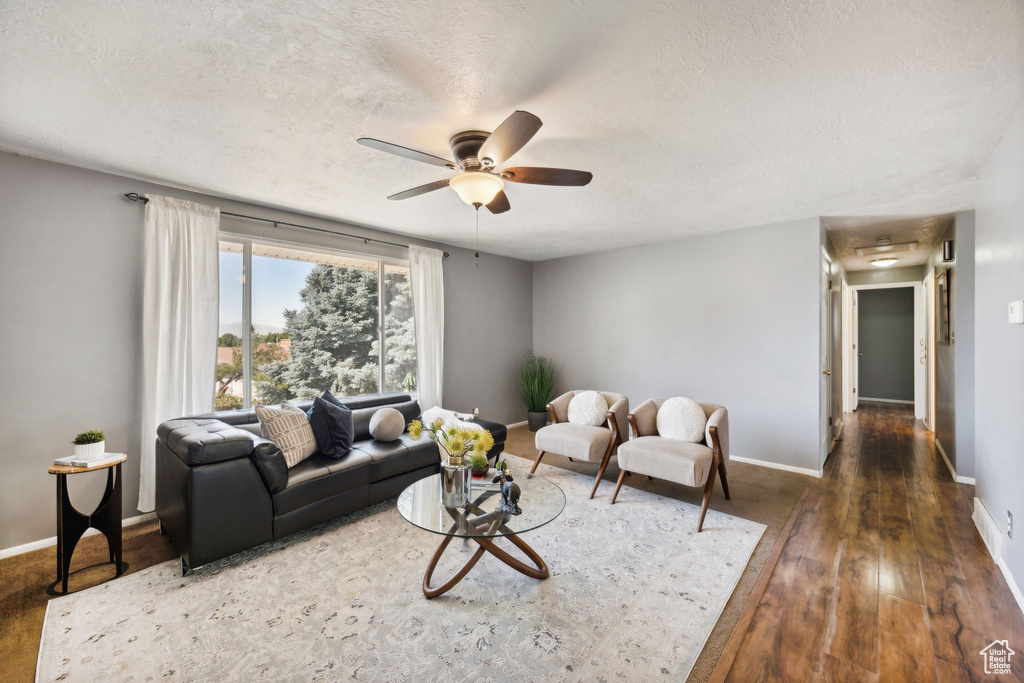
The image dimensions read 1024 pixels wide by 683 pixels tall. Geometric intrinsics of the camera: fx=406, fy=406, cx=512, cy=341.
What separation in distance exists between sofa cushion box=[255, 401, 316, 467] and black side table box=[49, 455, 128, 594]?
2.44ft

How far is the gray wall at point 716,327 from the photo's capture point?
13.1 ft

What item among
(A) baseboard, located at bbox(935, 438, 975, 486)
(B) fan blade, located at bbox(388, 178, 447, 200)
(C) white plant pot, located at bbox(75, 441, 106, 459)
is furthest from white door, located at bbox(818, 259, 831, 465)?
(C) white plant pot, located at bbox(75, 441, 106, 459)

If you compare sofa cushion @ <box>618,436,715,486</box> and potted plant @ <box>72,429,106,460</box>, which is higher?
potted plant @ <box>72,429,106,460</box>

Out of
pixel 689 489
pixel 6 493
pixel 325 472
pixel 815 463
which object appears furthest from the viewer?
pixel 815 463

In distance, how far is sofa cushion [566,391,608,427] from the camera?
3844 millimetres

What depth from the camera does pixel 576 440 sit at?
350 centimetres

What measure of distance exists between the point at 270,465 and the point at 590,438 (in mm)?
2362

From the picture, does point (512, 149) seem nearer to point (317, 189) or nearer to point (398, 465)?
point (317, 189)

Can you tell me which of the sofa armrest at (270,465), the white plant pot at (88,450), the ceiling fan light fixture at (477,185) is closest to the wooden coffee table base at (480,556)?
the sofa armrest at (270,465)

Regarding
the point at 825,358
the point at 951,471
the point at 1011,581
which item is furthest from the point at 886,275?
the point at 1011,581

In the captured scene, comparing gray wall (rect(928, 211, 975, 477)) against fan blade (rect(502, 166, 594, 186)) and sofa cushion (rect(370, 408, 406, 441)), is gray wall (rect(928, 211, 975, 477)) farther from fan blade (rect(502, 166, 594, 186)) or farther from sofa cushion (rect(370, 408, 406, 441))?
sofa cushion (rect(370, 408, 406, 441))

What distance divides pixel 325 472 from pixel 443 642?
1.45m

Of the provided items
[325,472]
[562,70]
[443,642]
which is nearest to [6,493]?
[325,472]

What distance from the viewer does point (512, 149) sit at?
1.94m
